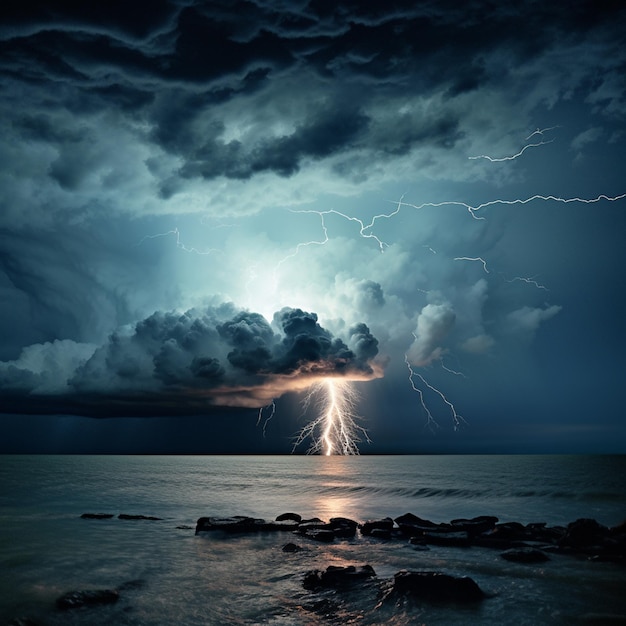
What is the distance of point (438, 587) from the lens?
10883 millimetres

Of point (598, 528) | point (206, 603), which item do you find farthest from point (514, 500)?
point (206, 603)

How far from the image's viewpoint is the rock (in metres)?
10.6

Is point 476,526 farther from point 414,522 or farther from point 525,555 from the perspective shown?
point 525,555

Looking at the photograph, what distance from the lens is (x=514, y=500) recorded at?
37.5 m

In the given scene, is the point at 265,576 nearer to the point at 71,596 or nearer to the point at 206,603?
the point at 206,603

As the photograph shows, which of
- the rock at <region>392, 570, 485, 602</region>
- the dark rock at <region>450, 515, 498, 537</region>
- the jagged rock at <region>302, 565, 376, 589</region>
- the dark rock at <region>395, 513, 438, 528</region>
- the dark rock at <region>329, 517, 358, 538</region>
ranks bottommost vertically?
the dark rock at <region>329, 517, 358, 538</region>

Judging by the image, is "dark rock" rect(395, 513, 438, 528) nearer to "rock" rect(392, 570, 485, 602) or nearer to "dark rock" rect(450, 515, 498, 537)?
"dark rock" rect(450, 515, 498, 537)

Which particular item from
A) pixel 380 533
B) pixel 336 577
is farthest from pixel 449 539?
pixel 336 577

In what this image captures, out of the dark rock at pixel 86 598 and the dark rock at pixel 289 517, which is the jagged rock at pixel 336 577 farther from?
the dark rock at pixel 289 517

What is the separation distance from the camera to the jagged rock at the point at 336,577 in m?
11.9

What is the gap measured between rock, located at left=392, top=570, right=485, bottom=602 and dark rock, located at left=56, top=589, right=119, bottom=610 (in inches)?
268

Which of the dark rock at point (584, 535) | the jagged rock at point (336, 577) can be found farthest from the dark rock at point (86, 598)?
the dark rock at point (584, 535)

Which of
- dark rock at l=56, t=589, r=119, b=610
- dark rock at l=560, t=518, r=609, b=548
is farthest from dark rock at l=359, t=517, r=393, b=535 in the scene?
dark rock at l=56, t=589, r=119, b=610

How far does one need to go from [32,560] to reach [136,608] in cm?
762
